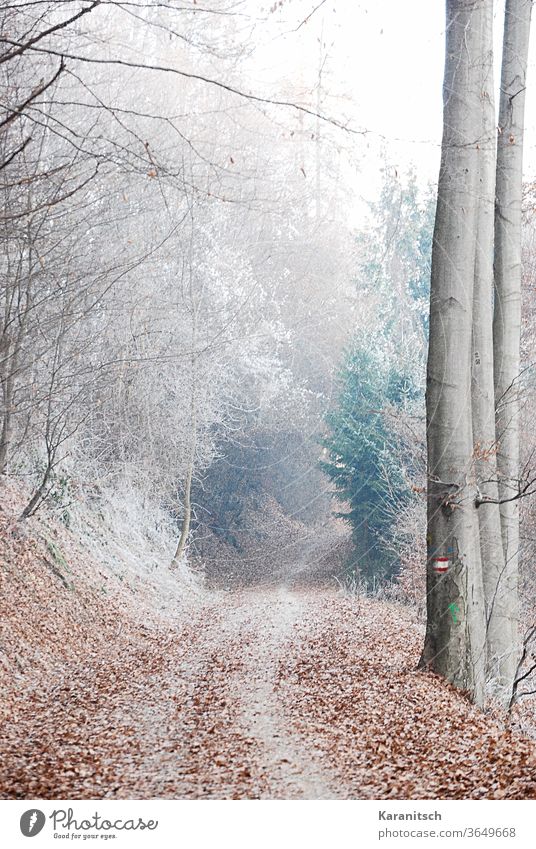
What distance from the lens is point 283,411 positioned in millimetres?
23109

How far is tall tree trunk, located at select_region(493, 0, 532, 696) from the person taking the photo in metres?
7.57

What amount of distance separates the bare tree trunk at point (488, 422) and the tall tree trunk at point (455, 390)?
0.80 ft

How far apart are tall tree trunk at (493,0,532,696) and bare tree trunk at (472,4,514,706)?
491 mm

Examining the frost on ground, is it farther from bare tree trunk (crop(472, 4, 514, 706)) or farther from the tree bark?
the tree bark

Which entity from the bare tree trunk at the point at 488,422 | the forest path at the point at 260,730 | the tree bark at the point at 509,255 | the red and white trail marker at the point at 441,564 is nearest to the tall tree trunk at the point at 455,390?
the red and white trail marker at the point at 441,564

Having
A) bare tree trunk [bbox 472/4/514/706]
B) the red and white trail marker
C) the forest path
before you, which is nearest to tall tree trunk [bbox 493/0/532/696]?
bare tree trunk [bbox 472/4/514/706]

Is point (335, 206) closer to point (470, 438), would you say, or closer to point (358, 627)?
point (358, 627)

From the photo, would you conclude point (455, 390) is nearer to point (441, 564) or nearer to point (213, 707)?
point (441, 564)

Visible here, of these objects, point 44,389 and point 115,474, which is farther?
point 115,474

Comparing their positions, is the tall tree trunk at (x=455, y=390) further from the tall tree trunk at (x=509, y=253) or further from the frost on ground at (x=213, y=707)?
the tall tree trunk at (x=509, y=253)

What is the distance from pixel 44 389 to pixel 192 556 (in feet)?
33.1

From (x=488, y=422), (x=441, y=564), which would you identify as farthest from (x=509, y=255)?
(x=441, y=564)

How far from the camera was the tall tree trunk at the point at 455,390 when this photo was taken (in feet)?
20.4
